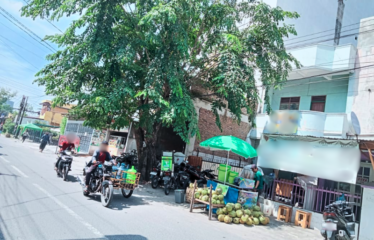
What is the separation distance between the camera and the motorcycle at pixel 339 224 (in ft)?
19.2

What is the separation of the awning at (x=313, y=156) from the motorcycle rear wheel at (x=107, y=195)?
19.9ft

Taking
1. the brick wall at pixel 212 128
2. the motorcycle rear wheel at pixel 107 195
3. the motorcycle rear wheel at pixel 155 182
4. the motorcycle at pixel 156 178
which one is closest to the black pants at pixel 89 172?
→ the motorcycle rear wheel at pixel 107 195

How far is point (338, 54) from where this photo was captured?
13.5 m

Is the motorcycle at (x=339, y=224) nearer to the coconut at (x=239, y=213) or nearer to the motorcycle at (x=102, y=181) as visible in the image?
the coconut at (x=239, y=213)

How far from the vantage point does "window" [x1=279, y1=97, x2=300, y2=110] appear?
52.4ft

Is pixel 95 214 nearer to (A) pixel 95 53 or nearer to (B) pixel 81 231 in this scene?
(B) pixel 81 231

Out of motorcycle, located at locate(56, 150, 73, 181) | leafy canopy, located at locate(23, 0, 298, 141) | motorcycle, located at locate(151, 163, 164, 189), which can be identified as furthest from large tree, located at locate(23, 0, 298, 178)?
motorcycle, located at locate(56, 150, 73, 181)

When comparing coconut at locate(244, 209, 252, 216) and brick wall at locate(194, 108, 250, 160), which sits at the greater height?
brick wall at locate(194, 108, 250, 160)

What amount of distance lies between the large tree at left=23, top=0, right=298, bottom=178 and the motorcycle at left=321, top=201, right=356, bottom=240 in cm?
509

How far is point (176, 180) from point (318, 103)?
9.78 metres

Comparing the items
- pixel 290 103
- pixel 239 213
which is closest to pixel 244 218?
pixel 239 213

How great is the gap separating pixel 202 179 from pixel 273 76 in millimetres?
5986

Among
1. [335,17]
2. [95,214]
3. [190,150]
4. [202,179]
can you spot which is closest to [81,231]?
[95,214]

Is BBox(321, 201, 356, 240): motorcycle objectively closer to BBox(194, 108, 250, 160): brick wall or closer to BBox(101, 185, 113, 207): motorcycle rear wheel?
BBox(101, 185, 113, 207): motorcycle rear wheel
